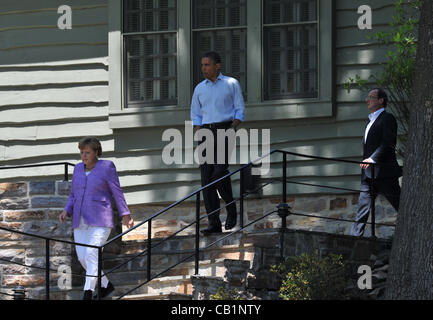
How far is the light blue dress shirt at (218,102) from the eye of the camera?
14195 mm

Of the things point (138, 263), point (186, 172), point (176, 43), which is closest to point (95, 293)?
point (138, 263)

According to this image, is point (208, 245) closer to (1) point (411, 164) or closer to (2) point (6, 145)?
(1) point (411, 164)

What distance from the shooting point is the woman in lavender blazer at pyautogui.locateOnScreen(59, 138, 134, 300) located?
1322 cm

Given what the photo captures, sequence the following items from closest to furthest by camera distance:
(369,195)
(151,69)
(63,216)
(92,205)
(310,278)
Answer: (310,278) → (92,205) → (63,216) → (369,195) → (151,69)

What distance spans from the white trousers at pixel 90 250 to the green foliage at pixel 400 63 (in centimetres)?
354

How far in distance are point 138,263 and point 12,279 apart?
1412mm

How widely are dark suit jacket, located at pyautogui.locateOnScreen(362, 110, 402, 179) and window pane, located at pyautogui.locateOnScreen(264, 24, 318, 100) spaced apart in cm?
215

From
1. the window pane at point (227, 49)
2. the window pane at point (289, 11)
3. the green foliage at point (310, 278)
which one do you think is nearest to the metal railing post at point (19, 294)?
the green foliage at point (310, 278)

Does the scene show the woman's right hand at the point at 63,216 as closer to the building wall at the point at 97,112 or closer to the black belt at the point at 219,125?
the black belt at the point at 219,125

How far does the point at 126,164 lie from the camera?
1653 centimetres

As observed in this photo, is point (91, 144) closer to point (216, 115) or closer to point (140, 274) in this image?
point (216, 115)

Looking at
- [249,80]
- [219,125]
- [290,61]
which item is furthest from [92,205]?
[290,61]

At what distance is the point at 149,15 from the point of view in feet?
55.0

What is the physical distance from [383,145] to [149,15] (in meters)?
4.26
